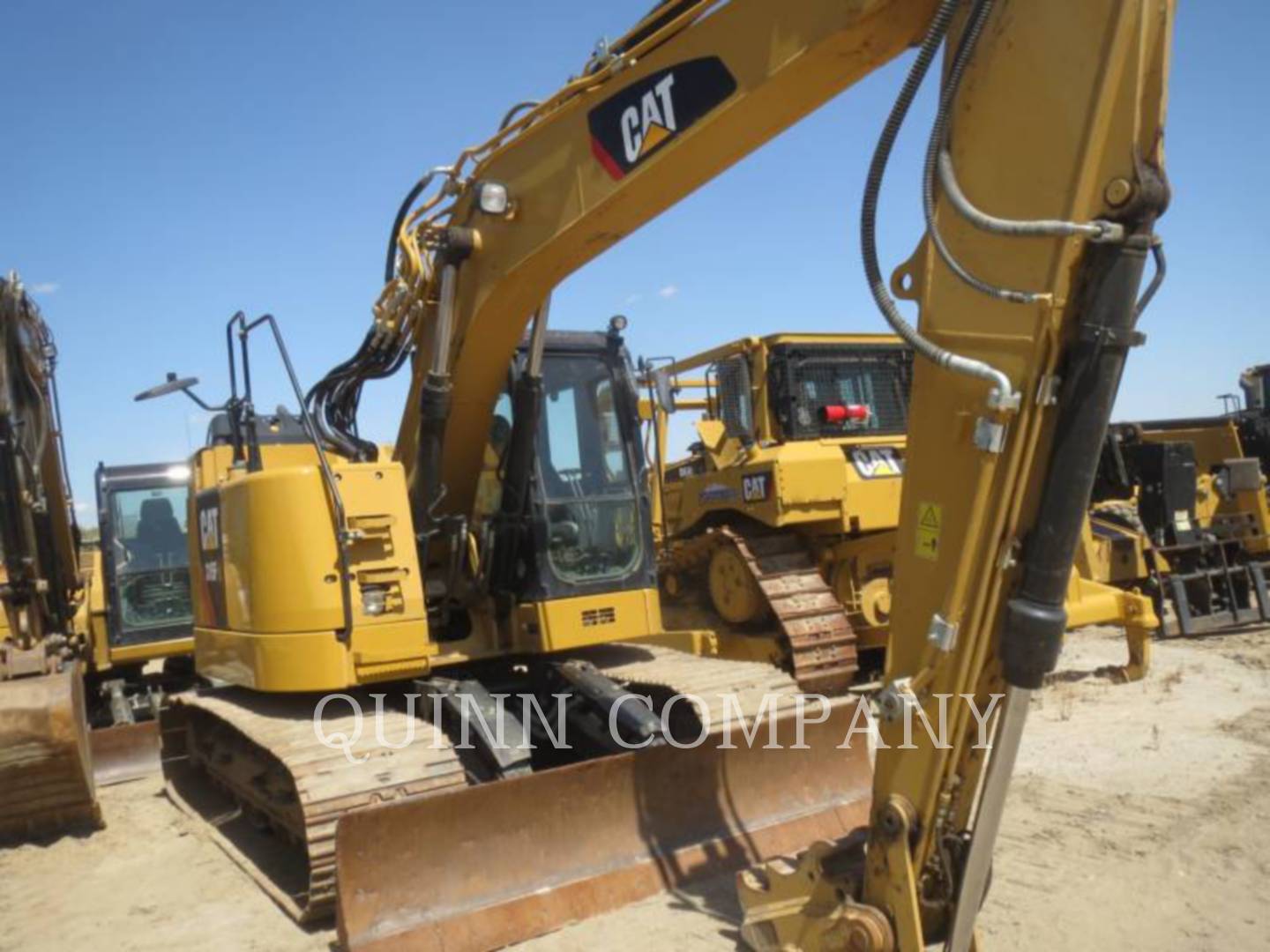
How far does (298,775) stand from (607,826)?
1.25 metres

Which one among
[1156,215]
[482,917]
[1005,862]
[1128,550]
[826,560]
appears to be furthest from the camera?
[1128,550]

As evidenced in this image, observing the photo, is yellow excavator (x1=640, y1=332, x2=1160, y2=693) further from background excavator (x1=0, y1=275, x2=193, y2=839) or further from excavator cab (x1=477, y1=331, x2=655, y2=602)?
background excavator (x1=0, y1=275, x2=193, y2=839)

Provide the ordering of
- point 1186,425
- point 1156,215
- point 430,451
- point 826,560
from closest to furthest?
point 1156,215, point 430,451, point 826,560, point 1186,425

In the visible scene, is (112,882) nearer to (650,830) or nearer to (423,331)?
(650,830)

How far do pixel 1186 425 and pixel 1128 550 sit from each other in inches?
100

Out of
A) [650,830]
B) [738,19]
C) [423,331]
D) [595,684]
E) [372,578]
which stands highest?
[738,19]

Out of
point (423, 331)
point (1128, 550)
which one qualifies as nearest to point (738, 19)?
point (423, 331)

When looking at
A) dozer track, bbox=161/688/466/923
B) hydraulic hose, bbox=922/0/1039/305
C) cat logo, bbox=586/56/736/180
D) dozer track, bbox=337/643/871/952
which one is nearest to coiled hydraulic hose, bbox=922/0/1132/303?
hydraulic hose, bbox=922/0/1039/305

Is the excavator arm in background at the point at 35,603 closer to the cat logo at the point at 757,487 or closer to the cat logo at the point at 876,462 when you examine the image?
the cat logo at the point at 757,487

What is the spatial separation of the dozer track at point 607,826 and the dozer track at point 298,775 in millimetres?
226

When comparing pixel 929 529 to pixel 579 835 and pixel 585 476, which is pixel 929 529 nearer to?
pixel 579 835

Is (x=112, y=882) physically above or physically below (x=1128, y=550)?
below

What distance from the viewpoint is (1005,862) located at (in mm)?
4480

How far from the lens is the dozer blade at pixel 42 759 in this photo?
5.49m
